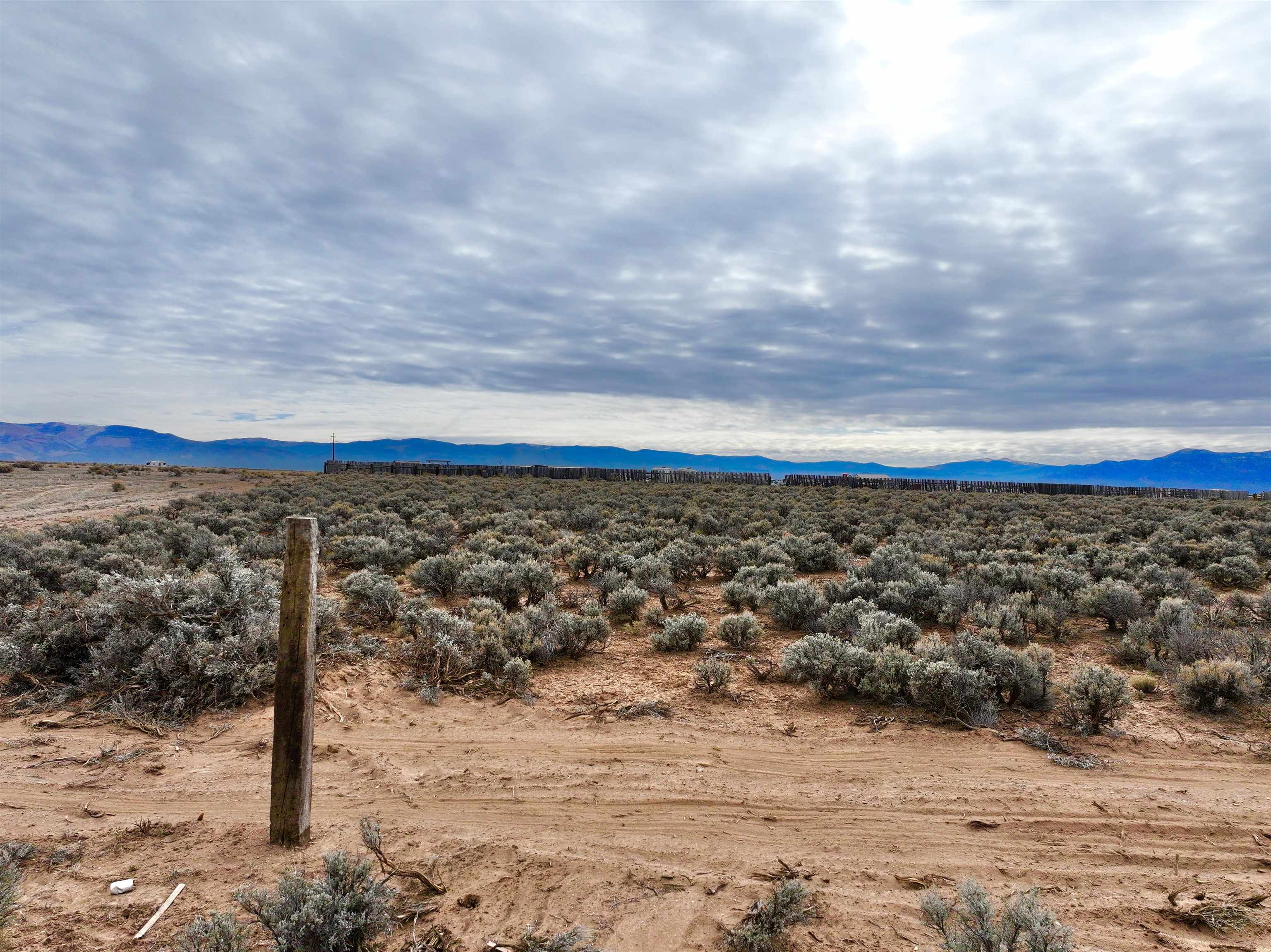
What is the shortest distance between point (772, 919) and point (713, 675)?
12.0ft

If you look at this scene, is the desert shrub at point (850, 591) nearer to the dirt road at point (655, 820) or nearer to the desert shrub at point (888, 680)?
the desert shrub at point (888, 680)

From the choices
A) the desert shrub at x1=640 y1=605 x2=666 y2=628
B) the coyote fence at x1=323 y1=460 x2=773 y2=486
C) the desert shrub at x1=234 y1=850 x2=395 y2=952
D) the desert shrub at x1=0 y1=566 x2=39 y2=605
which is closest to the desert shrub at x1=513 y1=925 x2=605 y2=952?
the desert shrub at x1=234 y1=850 x2=395 y2=952

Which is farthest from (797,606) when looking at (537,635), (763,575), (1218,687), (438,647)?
(438,647)

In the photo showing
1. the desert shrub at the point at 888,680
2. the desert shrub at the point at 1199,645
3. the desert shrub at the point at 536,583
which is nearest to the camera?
the desert shrub at the point at 888,680

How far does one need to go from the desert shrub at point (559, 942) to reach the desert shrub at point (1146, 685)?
7.00 m

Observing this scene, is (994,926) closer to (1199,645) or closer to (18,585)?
(1199,645)

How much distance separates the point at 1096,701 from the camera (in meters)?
5.93

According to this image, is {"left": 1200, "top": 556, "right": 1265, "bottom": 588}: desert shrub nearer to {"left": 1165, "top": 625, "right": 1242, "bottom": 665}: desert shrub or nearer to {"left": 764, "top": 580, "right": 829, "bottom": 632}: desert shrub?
{"left": 1165, "top": 625, "right": 1242, "bottom": 665}: desert shrub

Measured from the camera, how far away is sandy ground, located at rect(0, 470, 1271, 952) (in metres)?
3.52

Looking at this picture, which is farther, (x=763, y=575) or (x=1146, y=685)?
(x=763, y=575)

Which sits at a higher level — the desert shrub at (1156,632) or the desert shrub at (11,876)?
the desert shrub at (1156,632)

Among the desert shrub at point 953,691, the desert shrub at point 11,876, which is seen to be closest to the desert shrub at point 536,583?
the desert shrub at point 953,691

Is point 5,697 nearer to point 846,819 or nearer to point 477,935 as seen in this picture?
point 477,935

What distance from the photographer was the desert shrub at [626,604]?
32.8 feet
